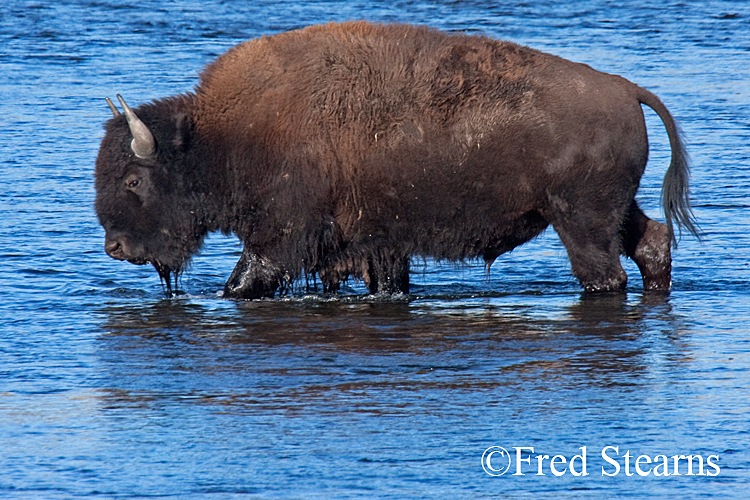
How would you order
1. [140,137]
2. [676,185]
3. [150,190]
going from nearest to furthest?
[140,137] < [150,190] < [676,185]

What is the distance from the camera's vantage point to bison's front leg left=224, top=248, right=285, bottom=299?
25.2 ft

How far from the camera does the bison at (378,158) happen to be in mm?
7441

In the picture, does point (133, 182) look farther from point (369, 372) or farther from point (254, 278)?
point (369, 372)

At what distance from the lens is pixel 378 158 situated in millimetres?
7488

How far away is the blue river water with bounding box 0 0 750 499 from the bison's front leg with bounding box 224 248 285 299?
11cm

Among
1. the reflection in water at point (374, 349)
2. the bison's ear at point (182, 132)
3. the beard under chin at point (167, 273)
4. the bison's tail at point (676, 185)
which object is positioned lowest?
the beard under chin at point (167, 273)

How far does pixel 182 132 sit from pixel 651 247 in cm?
308

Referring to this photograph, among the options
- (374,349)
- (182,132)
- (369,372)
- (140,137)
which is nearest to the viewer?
(369,372)

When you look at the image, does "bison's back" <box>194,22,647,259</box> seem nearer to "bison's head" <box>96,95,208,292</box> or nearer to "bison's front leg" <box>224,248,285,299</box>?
"bison's head" <box>96,95,208,292</box>

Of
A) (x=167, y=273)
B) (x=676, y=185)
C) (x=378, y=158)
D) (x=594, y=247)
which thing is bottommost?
(x=167, y=273)

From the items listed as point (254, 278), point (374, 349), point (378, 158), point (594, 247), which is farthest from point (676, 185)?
point (254, 278)

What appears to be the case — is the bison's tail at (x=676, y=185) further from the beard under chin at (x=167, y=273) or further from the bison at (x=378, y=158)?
the beard under chin at (x=167, y=273)

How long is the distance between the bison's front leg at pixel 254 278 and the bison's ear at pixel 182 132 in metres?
0.76

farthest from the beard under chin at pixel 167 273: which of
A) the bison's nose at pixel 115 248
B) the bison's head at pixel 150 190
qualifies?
the bison's nose at pixel 115 248
